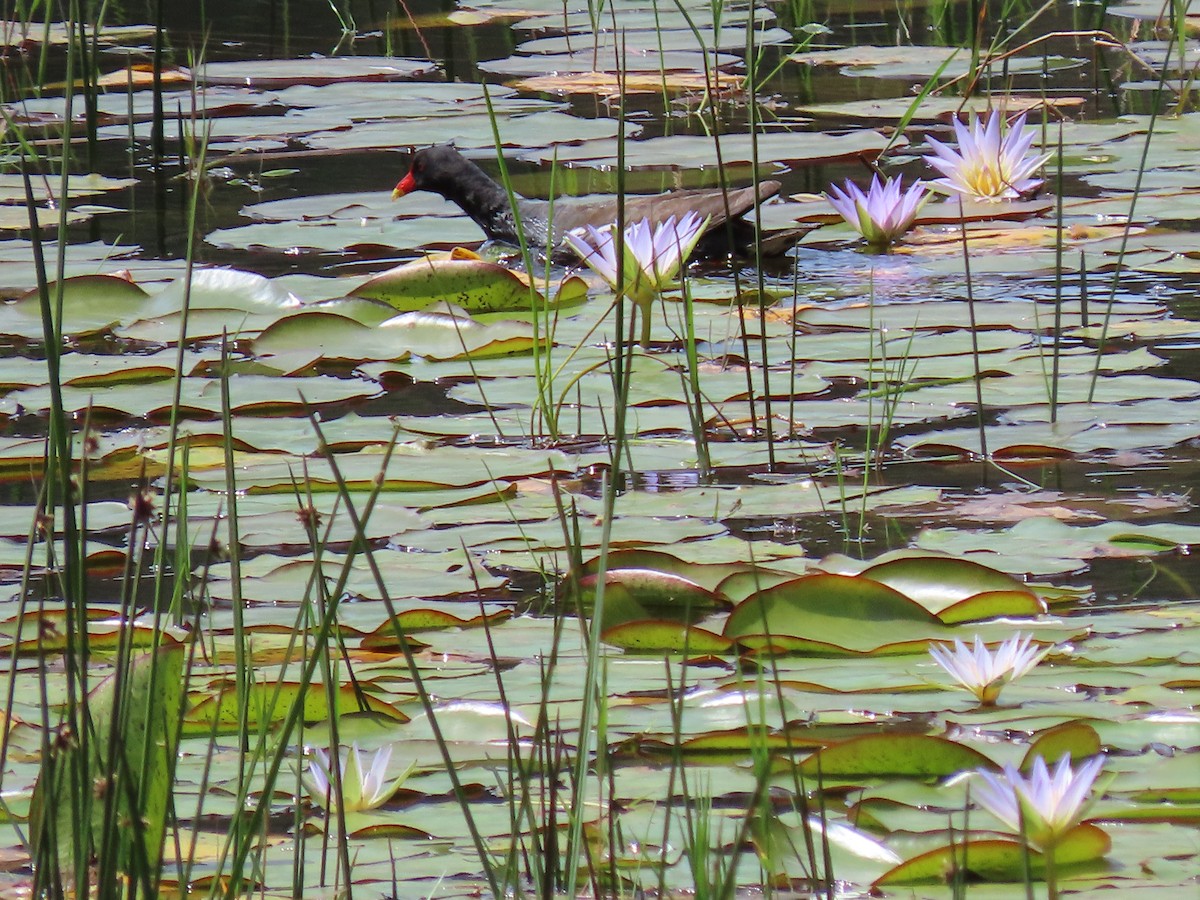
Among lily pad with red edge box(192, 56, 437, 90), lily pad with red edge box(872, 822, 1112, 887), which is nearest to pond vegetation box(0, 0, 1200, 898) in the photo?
lily pad with red edge box(872, 822, 1112, 887)

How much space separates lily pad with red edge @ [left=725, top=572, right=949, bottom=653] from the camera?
1770 mm

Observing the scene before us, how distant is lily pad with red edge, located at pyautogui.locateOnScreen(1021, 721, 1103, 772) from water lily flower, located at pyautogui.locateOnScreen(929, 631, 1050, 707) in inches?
3.8

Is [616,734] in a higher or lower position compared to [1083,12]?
lower

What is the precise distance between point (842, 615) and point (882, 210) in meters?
2.07

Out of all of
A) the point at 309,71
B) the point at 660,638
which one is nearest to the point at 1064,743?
the point at 660,638

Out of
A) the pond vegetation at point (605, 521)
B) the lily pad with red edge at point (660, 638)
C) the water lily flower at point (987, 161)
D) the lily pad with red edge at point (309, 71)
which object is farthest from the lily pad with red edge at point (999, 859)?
the lily pad with red edge at point (309, 71)

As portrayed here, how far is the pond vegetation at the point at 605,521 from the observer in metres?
1.28

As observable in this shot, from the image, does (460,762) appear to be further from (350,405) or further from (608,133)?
(608,133)

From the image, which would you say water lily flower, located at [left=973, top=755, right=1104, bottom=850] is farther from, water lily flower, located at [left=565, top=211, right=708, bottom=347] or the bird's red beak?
the bird's red beak

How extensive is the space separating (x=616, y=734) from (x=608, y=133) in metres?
3.68

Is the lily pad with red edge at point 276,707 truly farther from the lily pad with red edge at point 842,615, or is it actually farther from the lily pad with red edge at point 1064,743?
the lily pad with red edge at point 1064,743

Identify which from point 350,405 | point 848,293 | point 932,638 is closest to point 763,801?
point 932,638

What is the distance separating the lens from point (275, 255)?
153 inches

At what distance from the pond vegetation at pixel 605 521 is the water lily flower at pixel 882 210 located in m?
0.01
